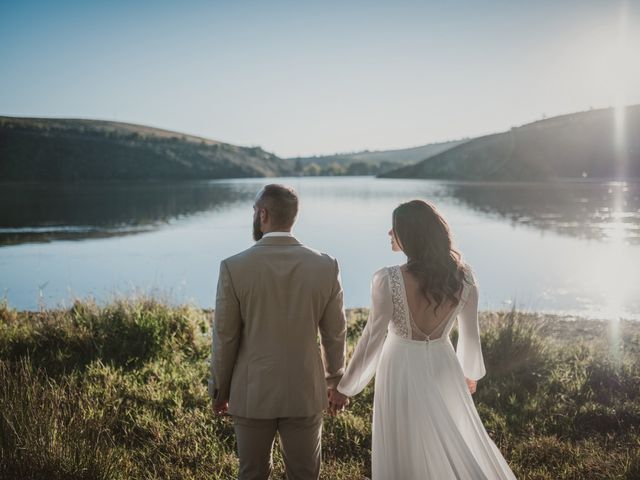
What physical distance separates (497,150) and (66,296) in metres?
95.6

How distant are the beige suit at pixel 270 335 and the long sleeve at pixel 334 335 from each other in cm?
4

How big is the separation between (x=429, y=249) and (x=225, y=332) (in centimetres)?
121

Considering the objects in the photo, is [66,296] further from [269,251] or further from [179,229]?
[179,229]

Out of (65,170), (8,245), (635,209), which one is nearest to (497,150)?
(635,209)

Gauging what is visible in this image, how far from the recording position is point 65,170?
84.2 meters

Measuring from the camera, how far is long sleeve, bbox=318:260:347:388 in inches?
→ 111

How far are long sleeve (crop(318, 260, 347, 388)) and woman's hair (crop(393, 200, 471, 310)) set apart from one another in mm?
442

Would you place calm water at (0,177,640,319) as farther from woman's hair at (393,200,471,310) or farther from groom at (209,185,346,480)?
groom at (209,185,346,480)

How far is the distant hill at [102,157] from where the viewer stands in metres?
83.5

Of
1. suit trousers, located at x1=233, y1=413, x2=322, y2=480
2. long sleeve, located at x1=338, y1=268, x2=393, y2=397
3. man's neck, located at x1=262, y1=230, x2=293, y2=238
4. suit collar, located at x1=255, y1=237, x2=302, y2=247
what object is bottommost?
suit trousers, located at x1=233, y1=413, x2=322, y2=480

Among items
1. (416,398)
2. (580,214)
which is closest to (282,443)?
(416,398)

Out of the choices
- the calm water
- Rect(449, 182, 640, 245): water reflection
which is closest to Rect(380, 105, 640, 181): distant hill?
Rect(449, 182, 640, 245): water reflection

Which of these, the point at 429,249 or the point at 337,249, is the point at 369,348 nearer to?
the point at 429,249

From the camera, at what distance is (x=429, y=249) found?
2.82 metres
